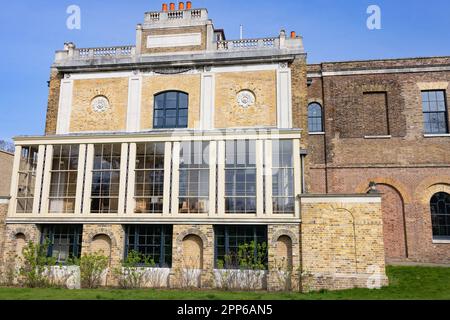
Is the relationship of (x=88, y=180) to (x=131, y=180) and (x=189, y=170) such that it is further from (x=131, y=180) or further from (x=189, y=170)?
(x=189, y=170)

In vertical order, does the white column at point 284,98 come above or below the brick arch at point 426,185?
above

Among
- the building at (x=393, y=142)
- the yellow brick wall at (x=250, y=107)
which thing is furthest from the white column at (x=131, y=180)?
the building at (x=393, y=142)

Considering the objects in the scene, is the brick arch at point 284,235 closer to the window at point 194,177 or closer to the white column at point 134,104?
the window at point 194,177

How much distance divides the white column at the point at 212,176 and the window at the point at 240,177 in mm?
477

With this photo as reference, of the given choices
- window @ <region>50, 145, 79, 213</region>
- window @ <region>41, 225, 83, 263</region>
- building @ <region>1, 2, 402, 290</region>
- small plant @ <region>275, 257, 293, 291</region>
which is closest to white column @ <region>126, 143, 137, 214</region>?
building @ <region>1, 2, 402, 290</region>

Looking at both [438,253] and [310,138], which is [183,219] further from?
[438,253]

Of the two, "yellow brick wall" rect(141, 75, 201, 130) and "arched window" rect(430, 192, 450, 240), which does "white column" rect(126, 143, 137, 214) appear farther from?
"arched window" rect(430, 192, 450, 240)

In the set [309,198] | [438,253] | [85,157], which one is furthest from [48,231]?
[438,253]

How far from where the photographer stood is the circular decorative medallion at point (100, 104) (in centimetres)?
2038

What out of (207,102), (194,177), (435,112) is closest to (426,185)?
(435,112)

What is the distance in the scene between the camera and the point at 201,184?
1630 cm

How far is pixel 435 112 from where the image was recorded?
71.2 ft

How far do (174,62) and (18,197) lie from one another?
9372mm

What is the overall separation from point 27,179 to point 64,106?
14.7 ft
